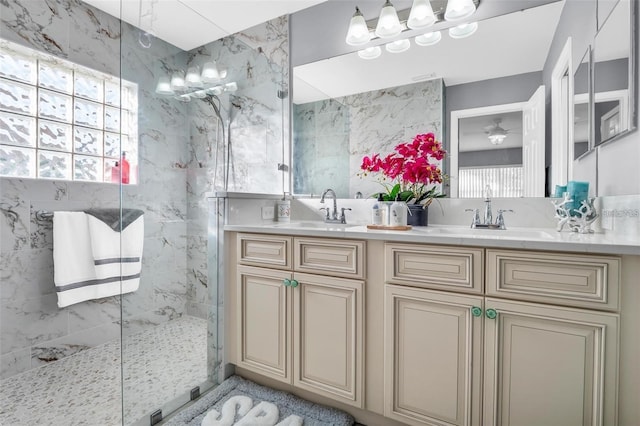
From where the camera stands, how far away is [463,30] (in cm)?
171

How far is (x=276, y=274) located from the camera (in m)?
1.58

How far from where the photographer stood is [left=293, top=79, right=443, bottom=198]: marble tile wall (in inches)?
71.7

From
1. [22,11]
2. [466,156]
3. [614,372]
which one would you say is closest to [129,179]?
[22,11]

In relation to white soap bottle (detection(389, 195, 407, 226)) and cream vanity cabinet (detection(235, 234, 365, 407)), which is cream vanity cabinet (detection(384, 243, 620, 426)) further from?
white soap bottle (detection(389, 195, 407, 226))

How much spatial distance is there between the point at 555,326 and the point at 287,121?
1947 millimetres

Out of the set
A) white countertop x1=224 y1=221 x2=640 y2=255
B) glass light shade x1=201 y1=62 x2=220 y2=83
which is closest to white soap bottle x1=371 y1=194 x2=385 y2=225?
white countertop x1=224 y1=221 x2=640 y2=255

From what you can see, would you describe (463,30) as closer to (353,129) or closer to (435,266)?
(353,129)

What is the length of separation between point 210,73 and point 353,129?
973 millimetres

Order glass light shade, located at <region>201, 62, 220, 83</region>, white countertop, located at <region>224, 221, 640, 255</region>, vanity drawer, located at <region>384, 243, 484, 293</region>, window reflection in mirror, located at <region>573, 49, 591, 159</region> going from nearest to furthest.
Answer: white countertop, located at <region>224, 221, 640, 255</region> → vanity drawer, located at <region>384, 243, 484, 293</region> → window reflection in mirror, located at <region>573, 49, 591, 159</region> → glass light shade, located at <region>201, 62, 220, 83</region>

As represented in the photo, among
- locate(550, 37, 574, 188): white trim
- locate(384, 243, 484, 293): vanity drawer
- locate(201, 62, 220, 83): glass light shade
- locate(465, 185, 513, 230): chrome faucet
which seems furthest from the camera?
locate(201, 62, 220, 83): glass light shade

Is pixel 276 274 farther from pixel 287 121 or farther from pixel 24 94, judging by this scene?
pixel 24 94

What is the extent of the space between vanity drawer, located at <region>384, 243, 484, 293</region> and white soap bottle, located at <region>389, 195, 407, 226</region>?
1.05 ft

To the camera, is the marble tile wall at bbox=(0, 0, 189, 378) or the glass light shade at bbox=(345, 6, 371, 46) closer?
the marble tile wall at bbox=(0, 0, 189, 378)

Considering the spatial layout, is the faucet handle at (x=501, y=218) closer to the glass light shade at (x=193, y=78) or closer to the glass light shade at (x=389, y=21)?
the glass light shade at (x=389, y=21)
